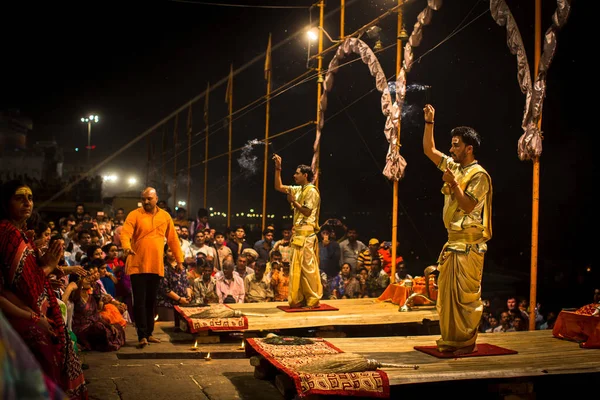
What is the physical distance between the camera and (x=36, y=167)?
4491 cm

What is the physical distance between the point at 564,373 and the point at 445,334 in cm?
114

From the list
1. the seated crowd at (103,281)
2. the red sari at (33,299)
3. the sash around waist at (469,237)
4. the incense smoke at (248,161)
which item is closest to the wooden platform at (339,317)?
the seated crowd at (103,281)

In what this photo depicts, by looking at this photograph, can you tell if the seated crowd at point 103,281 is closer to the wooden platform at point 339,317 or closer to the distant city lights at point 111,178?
the wooden platform at point 339,317

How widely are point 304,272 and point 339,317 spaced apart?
1.08 m

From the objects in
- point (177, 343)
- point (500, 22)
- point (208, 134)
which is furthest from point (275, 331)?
point (208, 134)

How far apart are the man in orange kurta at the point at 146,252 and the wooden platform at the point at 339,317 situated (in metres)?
1.38

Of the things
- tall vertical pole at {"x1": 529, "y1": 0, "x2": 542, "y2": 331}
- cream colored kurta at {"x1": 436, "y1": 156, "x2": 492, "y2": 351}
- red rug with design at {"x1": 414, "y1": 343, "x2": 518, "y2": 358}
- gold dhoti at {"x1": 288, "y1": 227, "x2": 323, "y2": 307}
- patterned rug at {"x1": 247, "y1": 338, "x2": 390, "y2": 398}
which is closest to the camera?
patterned rug at {"x1": 247, "y1": 338, "x2": 390, "y2": 398}

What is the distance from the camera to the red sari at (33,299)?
3990mm

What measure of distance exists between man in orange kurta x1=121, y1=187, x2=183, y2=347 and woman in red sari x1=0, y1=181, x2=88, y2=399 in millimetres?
3581

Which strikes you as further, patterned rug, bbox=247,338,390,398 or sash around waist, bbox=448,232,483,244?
sash around waist, bbox=448,232,483,244

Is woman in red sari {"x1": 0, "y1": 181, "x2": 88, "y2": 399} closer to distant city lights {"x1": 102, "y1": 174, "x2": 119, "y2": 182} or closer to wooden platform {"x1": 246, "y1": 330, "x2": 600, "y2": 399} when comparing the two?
wooden platform {"x1": 246, "y1": 330, "x2": 600, "y2": 399}

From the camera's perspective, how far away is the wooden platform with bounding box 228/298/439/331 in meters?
8.66

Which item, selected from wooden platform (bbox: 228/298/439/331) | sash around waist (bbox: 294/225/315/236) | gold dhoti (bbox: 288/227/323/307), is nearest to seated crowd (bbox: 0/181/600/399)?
gold dhoti (bbox: 288/227/323/307)

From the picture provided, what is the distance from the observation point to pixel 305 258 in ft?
32.1
